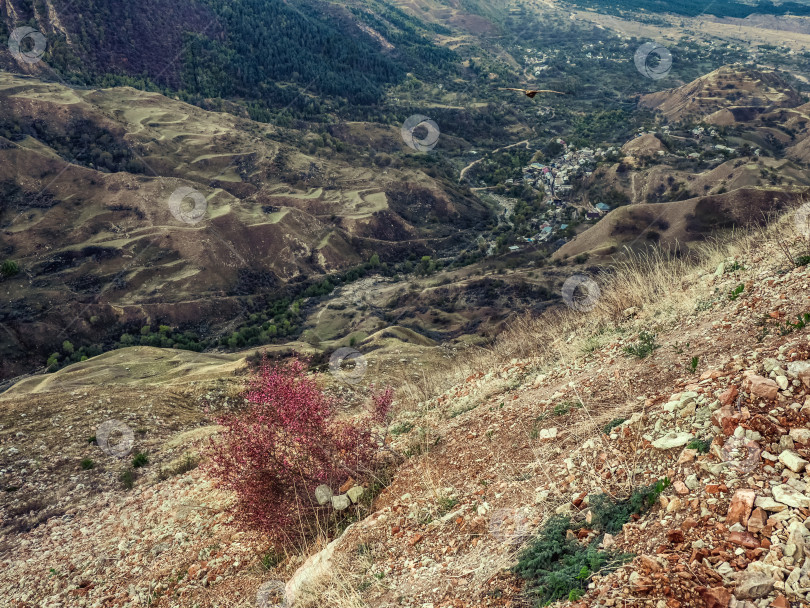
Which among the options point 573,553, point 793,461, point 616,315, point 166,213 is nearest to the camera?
point 793,461

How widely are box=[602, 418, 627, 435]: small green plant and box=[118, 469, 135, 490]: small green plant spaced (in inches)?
450

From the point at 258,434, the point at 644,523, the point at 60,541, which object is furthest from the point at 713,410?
the point at 60,541

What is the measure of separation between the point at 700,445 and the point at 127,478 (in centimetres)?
1269

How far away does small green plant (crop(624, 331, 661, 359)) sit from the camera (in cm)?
669

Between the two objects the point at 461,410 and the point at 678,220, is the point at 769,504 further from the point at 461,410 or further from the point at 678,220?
the point at 678,220

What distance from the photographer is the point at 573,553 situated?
3816 millimetres

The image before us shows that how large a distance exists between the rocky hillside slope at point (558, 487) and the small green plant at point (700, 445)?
0.06ft

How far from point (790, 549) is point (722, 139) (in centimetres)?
7585

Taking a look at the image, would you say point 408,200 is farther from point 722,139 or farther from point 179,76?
point 179,76

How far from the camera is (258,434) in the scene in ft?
21.9

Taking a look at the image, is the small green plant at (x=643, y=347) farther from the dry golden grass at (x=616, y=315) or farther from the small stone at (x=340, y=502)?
the small stone at (x=340, y=502)

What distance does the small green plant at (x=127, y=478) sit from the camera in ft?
39.6

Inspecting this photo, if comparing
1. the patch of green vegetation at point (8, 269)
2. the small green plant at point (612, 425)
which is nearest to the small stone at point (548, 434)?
the small green plant at point (612, 425)

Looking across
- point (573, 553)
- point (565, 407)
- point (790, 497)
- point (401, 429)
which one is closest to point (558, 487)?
point (573, 553)
